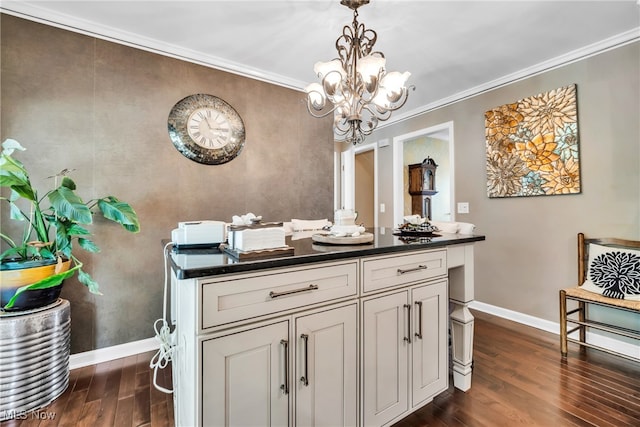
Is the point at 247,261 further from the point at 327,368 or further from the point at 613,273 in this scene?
the point at 613,273

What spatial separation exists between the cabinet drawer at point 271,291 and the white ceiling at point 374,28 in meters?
1.80

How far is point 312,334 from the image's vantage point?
1126 millimetres

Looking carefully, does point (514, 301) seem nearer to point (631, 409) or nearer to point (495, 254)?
point (495, 254)

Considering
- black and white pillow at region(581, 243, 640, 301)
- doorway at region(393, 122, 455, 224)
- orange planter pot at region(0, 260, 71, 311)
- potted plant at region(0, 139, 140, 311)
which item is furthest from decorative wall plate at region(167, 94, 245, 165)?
black and white pillow at region(581, 243, 640, 301)

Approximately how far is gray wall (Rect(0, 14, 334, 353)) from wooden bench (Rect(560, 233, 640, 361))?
264 cm

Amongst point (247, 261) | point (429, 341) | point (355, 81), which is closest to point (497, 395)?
point (429, 341)

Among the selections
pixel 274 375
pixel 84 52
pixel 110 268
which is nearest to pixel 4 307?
pixel 110 268

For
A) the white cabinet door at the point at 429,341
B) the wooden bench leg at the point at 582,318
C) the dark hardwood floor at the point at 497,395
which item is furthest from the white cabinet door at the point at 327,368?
the wooden bench leg at the point at 582,318

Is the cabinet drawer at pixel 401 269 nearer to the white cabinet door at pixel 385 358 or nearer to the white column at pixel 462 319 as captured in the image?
the white cabinet door at pixel 385 358

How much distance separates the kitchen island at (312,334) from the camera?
3.04 ft

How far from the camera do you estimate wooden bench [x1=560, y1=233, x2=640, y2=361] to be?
6.19 feet

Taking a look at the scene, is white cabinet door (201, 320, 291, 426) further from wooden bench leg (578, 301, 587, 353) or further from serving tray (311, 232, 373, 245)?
wooden bench leg (578, 301, 587, 353)

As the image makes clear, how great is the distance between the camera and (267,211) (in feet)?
9.56

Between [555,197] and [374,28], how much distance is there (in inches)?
85.5
